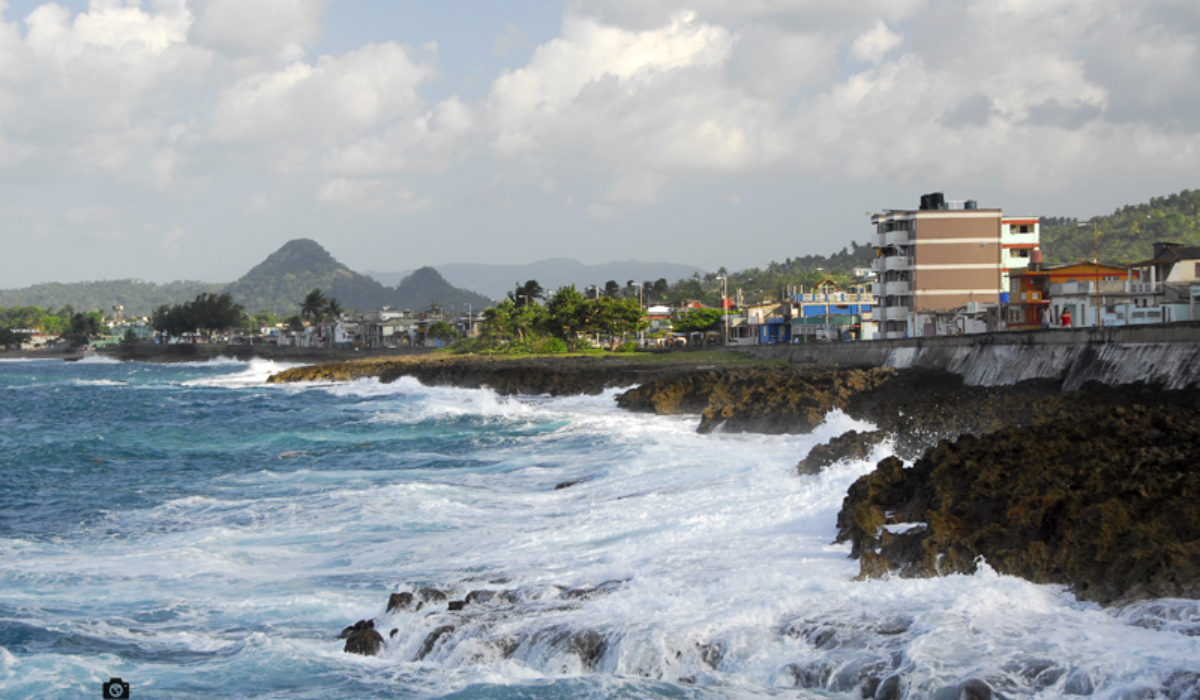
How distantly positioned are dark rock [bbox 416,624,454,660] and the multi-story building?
53973mm

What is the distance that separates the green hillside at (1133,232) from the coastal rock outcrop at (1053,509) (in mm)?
109002

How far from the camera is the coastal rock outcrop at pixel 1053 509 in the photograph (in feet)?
28.4

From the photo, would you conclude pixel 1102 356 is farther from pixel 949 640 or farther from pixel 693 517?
pixel 949 640

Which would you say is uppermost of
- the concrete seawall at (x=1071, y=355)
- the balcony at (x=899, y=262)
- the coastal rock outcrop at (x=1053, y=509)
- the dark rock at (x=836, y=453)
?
the balcony at (x=899, y=262)

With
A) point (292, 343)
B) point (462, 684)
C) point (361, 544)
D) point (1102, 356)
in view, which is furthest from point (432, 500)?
point (292, 343)

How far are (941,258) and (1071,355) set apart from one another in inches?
1442

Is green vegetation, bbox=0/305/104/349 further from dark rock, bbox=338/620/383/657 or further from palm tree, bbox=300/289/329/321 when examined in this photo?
dark rock, bbox=338/620/383/657

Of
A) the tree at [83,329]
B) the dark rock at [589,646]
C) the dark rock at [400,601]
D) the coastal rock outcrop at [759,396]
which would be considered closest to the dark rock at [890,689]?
the dark rock at [589,646]

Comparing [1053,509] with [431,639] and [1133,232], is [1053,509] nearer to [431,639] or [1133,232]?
[431,639]

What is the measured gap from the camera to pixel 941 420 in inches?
851

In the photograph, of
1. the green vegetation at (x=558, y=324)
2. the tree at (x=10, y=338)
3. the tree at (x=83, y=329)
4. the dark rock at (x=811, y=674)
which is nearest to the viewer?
the dark rock at (x=811, y=674)

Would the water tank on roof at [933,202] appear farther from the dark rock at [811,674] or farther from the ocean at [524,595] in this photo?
the dark rock at [811,674]

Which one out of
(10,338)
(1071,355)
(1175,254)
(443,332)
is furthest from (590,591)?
(10,338)

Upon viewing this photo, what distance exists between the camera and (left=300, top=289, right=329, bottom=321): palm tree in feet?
494
